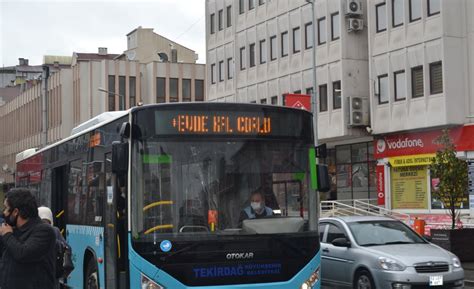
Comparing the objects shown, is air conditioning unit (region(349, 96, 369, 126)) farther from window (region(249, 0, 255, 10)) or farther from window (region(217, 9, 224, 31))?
window (region(217, 9, 224, 31))

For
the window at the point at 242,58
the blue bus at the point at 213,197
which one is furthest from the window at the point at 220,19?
the blue bus at the point at 213,197

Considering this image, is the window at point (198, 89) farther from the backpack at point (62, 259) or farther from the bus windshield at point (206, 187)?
the backpack at point (62, 259)

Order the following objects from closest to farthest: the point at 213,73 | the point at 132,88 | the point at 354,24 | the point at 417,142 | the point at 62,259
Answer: the point at 62,259
the point at 417,142
the point at 354,24
the point at 213,73
the point at 132,88

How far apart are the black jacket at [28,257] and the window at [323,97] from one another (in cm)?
3366

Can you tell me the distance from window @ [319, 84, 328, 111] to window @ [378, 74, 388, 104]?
3703 mm

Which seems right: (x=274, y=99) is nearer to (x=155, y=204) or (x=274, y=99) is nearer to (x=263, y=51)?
(x=263, y=51)

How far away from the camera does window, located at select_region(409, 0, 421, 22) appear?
3304cm

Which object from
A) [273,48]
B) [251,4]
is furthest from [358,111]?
[251,4]

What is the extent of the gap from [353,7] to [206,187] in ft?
101

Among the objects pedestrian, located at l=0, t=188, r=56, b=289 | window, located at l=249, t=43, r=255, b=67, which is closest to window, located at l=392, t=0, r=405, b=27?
window, located at l=249, t=43, r=255, b=67

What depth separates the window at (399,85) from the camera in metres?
34.1

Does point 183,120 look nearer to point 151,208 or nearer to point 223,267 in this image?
point 151,208

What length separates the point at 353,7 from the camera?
3728 centimetres

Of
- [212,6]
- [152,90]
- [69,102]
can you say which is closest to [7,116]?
[69,102]
